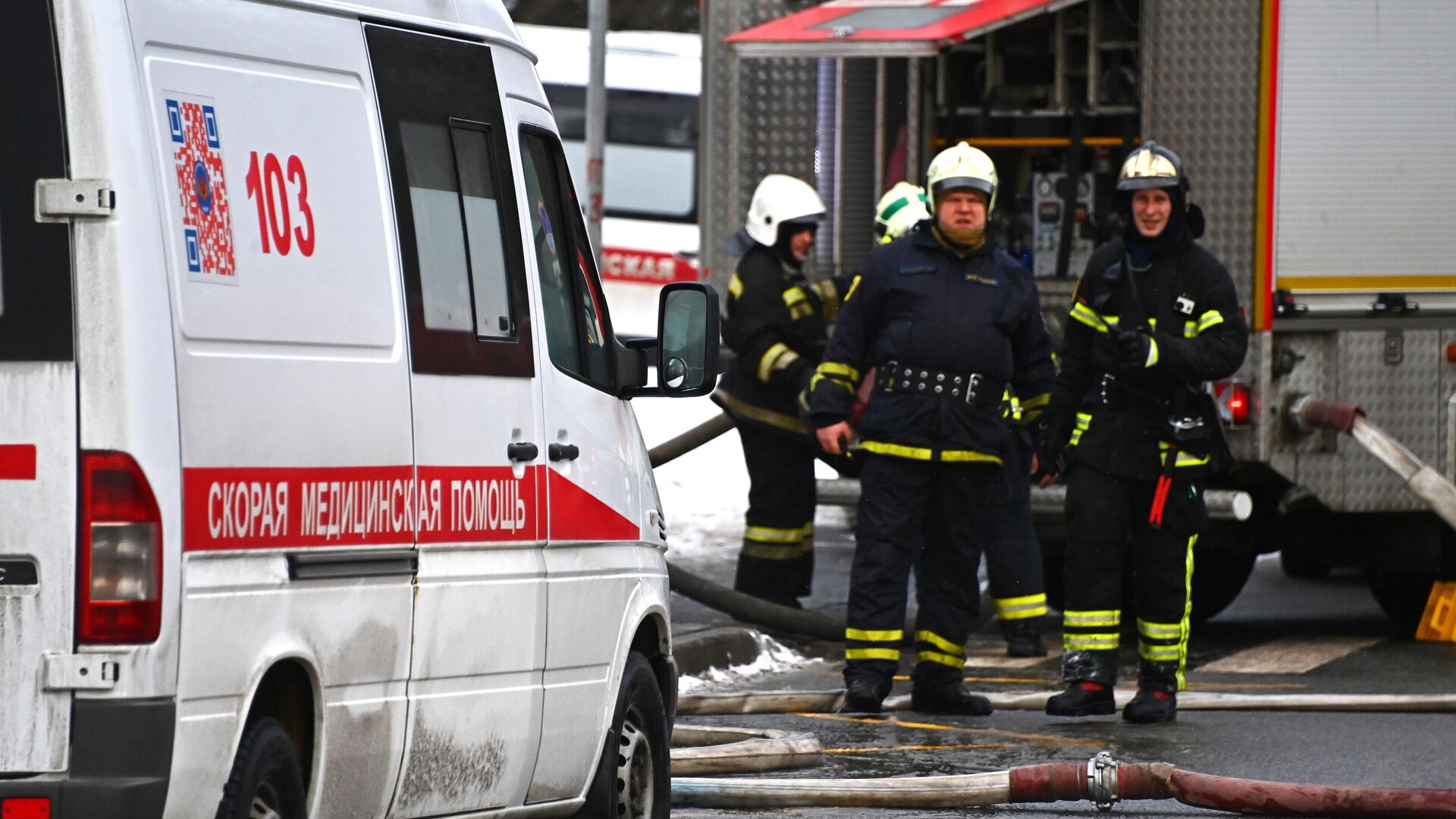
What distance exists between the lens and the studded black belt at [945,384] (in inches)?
320

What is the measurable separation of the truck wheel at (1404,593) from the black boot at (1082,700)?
2.70 metres

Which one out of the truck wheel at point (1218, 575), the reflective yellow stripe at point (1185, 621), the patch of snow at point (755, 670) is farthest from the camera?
the truck wheel at point (1218, 575)

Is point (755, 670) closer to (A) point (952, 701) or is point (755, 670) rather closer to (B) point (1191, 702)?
(A) point (952, 701)

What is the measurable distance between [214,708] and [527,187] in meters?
1.66

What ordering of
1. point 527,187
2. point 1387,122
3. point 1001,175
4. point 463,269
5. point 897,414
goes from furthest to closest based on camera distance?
point 1001,175 → point 1387,122 → point 897,414 → point 527,187 → point 463,269

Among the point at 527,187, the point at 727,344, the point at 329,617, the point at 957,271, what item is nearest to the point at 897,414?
the point at 957,271

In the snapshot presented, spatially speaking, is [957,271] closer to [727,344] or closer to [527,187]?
[727,344]

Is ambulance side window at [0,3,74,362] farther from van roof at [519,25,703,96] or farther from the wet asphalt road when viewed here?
van roof at [519,25,703,96]

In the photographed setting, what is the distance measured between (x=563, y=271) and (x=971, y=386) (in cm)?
303

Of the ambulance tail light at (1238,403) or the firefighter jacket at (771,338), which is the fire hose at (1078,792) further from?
the firefighter jacket at (771,338)

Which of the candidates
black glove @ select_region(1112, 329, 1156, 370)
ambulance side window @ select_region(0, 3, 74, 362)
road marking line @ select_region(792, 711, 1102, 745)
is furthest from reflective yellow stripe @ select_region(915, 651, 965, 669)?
ambulance side window @ select_region(0, 3, 74, 362)

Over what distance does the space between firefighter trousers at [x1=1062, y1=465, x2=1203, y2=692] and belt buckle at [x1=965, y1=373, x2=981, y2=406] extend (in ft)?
1.57

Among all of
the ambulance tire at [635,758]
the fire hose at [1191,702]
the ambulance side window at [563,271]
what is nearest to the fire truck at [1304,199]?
the fire hose at [1191,702]

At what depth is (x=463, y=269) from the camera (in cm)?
477
